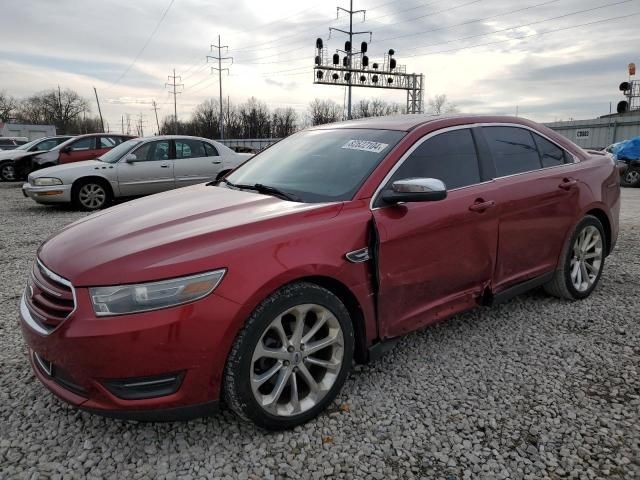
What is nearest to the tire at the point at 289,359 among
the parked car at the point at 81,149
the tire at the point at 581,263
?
the tire at the point at 581,263

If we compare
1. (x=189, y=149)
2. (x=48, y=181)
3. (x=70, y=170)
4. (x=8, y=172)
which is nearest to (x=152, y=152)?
(x=189, y=149)

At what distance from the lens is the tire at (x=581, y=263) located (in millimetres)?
4051

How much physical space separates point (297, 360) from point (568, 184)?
9.17 feet

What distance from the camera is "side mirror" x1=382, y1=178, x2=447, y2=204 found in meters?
2.65

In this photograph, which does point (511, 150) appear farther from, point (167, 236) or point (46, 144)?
point (46, 144)

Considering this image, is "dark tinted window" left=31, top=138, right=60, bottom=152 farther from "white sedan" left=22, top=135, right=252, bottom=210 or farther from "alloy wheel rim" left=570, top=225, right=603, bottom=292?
"alloy wheel rim" left=570, top=225, right=603, bottom=292

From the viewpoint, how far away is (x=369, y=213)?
107 inches

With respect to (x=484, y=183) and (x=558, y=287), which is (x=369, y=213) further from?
(x=558, y=287)

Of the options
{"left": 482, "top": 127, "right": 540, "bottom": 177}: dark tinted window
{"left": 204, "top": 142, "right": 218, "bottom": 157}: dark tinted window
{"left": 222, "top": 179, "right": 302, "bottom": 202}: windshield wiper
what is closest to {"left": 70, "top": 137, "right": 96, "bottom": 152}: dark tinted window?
{"left": 204, "top": 142, "right": 218, "bottom": 157}: dark tinted window

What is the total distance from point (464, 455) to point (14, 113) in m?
111

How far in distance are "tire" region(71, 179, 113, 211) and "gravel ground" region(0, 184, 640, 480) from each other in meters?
6.94

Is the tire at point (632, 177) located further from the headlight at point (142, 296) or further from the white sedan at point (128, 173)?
the headlight at point (142, 296)

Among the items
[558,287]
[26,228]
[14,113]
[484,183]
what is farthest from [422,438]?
[14,113]

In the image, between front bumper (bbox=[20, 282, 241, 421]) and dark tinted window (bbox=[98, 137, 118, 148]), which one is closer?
front bumper (bbox=[20, 282, 241, 421])
